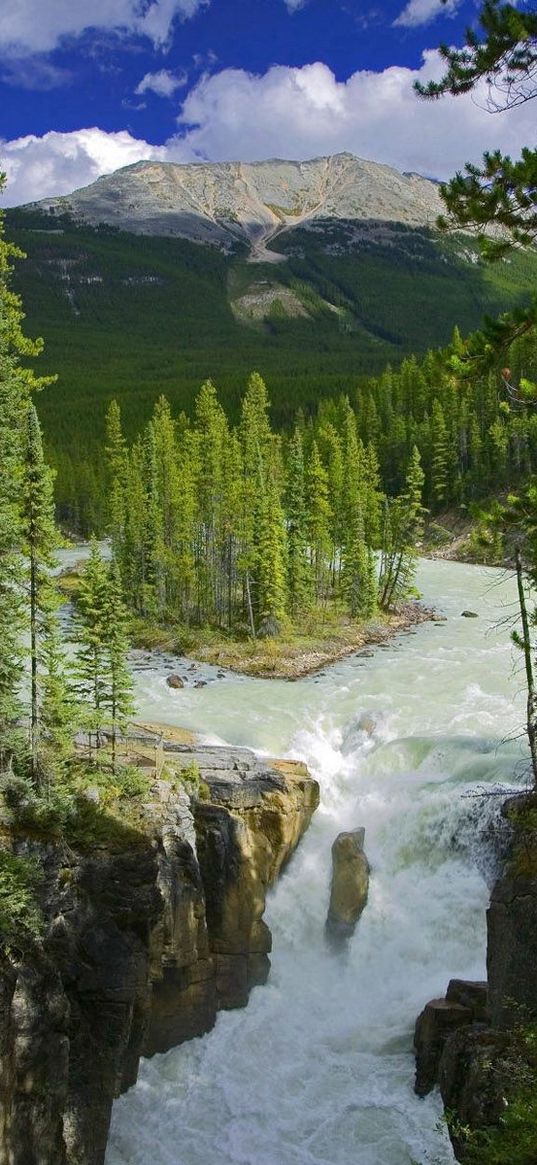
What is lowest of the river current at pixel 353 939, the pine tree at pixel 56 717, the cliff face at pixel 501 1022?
the river current at pixel 353 939

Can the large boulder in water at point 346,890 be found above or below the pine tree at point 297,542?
below

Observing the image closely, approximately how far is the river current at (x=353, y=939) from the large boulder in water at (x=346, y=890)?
384mm

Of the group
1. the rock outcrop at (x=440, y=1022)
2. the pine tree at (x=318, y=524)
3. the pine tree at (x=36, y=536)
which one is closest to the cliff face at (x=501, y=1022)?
the rock outcrop at (x=440, y=1022)

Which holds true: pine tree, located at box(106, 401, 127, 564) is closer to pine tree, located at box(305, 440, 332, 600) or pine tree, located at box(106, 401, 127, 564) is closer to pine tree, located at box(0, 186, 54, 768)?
pine tree, located at box(305, 440, 332, 600)

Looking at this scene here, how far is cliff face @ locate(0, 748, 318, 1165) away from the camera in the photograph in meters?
17.9

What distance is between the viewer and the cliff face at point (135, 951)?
17.9 meters

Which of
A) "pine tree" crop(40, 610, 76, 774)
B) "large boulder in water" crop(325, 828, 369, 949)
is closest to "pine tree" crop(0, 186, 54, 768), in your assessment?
"pine tree" crop(40, 610, 76, 774)

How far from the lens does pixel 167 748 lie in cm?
2925

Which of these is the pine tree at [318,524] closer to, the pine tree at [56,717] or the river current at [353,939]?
the river current at [353,939]

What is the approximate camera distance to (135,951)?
845 inches

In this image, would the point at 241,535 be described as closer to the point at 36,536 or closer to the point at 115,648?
the point at 115,648

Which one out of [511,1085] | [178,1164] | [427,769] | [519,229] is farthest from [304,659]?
[519,229]

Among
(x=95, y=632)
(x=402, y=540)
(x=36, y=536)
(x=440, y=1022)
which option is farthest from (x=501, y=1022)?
(x=402, y=540)

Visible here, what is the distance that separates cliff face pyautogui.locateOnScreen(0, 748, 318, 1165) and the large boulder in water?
1.96 meters
